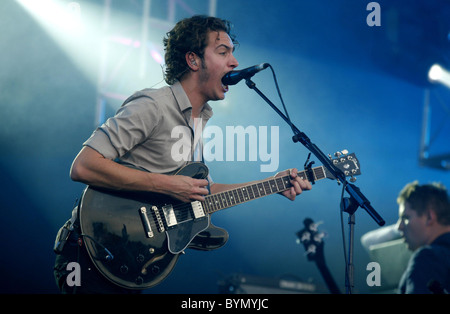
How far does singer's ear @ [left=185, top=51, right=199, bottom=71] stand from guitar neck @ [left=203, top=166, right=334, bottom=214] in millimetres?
952

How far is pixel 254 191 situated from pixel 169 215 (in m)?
0.71

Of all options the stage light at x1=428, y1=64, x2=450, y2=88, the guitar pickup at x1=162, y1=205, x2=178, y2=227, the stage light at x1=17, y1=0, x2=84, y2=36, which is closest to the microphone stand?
the guitar pickup at x1=162, y1=205, x2=178, y2=227

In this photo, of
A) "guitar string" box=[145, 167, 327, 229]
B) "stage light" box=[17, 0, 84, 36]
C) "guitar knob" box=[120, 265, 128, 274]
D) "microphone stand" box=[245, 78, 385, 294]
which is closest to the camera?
"microphone stand" box=[245, 78, 385, 294]

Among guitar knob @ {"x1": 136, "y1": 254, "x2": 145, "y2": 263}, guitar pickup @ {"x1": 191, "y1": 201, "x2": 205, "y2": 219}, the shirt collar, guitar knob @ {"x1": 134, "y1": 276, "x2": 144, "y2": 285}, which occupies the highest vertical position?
the shirt collar

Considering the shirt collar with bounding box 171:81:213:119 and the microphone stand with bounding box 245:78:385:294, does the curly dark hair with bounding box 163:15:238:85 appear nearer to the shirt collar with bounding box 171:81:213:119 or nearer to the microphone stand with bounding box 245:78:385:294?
the shirt collar with bounding box 171:81:213:119

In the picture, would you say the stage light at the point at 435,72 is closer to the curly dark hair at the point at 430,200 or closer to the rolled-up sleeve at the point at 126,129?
the curly dark hair at the point at 430,200

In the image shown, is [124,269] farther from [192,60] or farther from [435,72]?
[435,72]

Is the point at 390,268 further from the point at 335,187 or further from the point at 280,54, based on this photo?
the point at 280,54

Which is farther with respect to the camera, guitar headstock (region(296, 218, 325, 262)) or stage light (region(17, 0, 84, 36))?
stage light (region(17, 0, 84, 36))

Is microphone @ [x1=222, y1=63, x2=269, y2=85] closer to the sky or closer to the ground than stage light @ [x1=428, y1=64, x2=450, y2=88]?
closer to the ground

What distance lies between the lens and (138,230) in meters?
2.52

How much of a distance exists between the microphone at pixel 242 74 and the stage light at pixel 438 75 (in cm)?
468

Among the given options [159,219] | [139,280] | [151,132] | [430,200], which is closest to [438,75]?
[430,200]

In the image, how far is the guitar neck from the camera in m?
2.89
